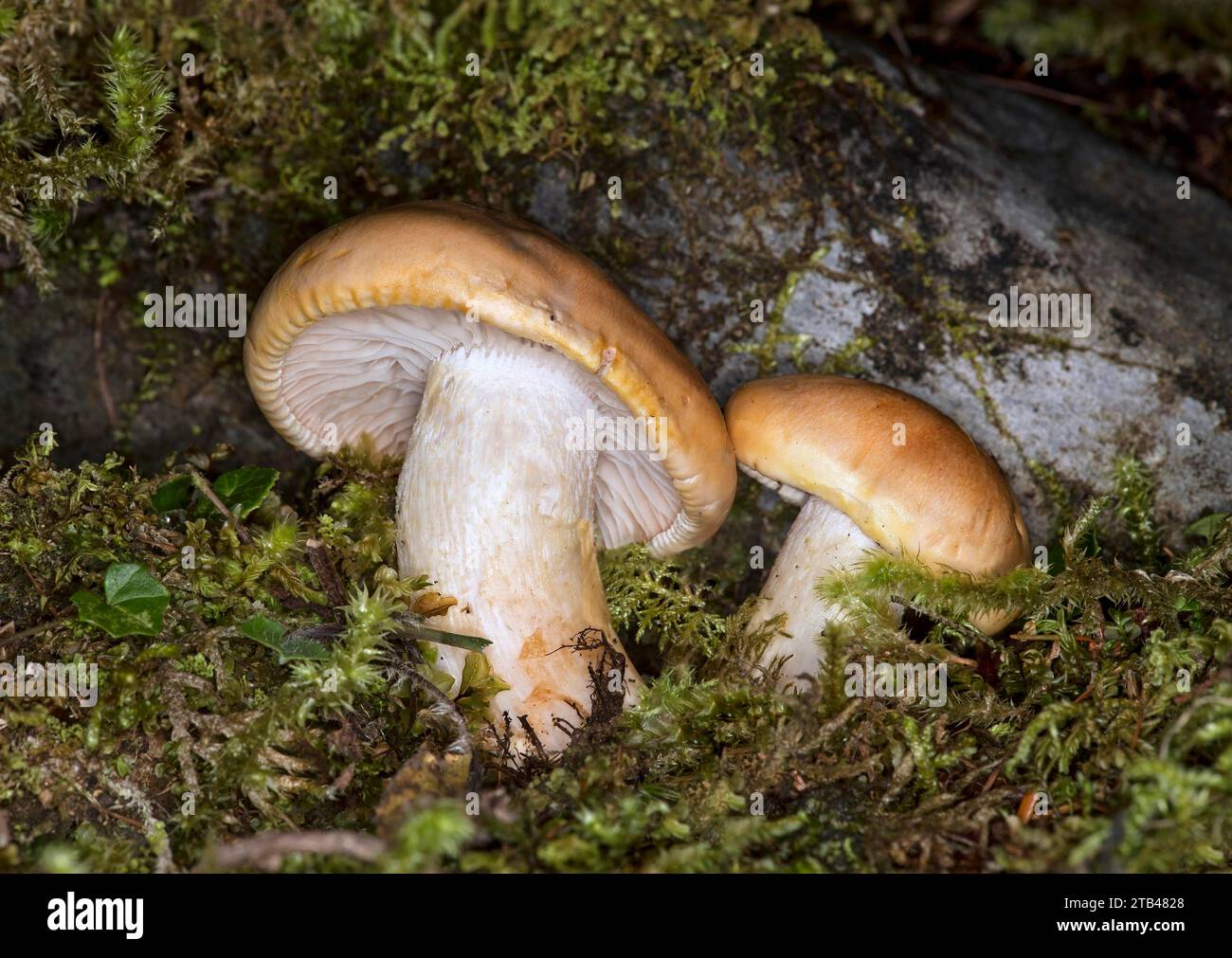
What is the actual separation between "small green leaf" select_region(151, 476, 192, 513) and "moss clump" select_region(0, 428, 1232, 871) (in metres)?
0.04

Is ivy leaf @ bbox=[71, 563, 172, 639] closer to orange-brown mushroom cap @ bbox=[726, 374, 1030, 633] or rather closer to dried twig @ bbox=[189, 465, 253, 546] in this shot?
dried twig @ bbox=[189, 465, 253, 546]

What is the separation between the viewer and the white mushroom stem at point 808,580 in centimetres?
299

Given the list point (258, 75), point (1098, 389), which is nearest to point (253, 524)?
point (258, 75)

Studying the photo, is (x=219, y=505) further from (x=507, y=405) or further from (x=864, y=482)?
(x=864, y=482)

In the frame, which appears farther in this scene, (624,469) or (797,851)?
(624,469)

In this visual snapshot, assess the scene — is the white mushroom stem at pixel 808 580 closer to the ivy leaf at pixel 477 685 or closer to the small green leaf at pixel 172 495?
the ivy leaf at pixel 477 685

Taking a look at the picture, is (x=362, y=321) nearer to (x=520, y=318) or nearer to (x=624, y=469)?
(x=520, y=318)

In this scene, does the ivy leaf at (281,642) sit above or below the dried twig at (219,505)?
below

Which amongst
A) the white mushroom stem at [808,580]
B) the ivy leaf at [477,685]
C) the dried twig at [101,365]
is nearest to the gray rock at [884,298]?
the dried twig at [101,365]

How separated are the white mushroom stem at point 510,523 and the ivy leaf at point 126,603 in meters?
0.70

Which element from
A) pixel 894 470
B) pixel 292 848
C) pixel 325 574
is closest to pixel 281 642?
pixel 325 574

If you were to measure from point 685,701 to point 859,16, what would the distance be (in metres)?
3.30

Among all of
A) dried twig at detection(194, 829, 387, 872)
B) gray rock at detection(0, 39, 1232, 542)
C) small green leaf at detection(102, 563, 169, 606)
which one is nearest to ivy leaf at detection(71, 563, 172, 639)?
small green leaf at detection(102, 563, 169, 606)
